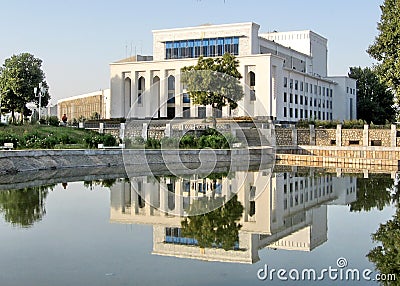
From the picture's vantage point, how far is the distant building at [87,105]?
5966 centimetres

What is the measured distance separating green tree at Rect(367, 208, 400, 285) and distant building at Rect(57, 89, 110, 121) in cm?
5006

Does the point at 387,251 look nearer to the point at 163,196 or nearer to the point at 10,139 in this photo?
the point at 163,196

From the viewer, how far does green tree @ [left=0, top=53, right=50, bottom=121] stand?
4212 centimetres

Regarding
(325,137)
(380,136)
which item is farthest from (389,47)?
(325,137)

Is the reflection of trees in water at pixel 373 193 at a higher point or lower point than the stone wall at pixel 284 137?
lower

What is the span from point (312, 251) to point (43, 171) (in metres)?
14.1

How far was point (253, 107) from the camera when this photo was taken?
47906mm

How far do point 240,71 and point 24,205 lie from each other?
37.3 metres

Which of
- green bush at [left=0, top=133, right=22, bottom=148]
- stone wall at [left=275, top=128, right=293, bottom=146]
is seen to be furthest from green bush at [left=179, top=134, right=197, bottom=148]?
stone wall at [left=275, top=128, right=293, bottom=146]

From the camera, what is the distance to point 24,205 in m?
12.9

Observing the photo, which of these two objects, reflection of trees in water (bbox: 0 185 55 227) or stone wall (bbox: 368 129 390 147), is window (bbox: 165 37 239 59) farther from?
reflection of trees in water (bbox: 0 185 55 227)

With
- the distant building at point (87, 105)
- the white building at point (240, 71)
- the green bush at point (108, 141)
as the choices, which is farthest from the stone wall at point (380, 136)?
the distant building at point (87, 105)

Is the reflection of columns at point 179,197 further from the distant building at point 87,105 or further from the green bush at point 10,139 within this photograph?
the distant building at point 87,105

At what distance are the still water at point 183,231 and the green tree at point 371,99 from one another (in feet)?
143
